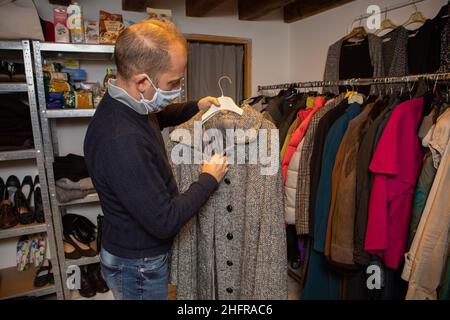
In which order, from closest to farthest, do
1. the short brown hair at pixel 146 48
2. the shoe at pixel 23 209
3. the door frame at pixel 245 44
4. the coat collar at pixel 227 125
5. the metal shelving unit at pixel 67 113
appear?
the short brown hair at pixel 146 48
the coat collar at pixel 227 125
the metal shelving unit at pixel 67 113
the shoe at pixel 23 209
the door frame at pixel 245 44

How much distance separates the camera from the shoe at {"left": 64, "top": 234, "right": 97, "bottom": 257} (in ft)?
6.35

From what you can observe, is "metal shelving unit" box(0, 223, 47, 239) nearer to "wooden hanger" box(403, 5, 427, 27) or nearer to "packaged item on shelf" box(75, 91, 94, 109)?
"packaged item on shelf" box(75, 91, 94, 109)

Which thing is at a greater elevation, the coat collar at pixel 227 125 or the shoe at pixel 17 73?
the shoe at pixel 17 73

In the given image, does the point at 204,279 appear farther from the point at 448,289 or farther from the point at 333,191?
the point at 448,289

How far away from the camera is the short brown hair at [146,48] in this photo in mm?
805

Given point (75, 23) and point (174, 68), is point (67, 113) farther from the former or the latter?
point (174, 68)

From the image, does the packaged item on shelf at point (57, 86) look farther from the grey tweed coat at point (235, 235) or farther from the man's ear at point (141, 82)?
the man's ear at point (141, 82)

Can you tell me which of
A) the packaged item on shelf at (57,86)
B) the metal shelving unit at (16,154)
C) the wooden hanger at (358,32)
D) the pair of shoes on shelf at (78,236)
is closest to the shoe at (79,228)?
the pair of shoes on shelf at (78,236)

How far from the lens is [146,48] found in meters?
0.80

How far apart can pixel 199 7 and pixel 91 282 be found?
6.68 feet

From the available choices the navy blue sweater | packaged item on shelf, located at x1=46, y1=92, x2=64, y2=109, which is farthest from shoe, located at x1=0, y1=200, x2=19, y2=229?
the navy blue sweater

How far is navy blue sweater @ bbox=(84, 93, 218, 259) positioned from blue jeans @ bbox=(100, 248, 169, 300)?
0.10ft

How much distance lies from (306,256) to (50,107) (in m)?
1.69

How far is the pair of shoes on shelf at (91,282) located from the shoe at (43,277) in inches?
7.4
